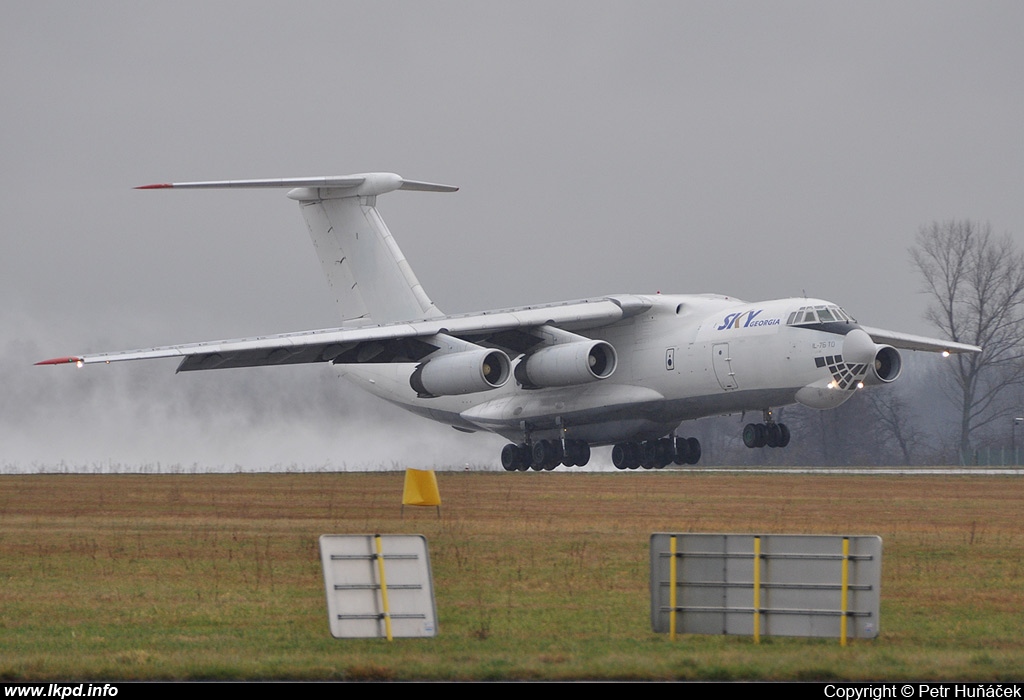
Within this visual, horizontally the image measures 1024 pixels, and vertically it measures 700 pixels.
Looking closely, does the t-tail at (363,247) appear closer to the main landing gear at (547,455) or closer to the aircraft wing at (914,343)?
the main landing gear at (547,455)

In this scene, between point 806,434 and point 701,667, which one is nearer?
point 701,667

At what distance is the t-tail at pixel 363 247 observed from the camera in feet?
113

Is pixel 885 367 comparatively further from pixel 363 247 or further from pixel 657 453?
pixel 363 247

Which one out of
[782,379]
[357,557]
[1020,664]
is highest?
[782,379]

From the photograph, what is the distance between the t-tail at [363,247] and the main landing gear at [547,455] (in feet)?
13.0

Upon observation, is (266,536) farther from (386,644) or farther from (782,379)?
(782,379)

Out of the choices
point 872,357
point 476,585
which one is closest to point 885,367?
point 872,357

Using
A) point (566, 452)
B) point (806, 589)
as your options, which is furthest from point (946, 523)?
point (566, 452)

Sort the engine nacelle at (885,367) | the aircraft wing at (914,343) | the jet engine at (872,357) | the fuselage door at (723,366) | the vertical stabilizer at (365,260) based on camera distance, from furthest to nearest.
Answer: the vertical stabilizer at (365,260), the aircraft wing at (914,343), the fuselage door at (723,366), the engine nacelle at (885,367), the jet engine at (872,357)

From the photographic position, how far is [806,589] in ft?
30.7

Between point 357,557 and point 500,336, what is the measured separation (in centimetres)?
2275

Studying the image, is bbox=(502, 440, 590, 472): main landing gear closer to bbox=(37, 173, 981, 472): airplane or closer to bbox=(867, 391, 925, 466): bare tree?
bbox=(37, 173, 981, 472): airplane

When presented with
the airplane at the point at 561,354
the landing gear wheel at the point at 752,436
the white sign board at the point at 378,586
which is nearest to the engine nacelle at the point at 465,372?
the airplane at the point at 561,354

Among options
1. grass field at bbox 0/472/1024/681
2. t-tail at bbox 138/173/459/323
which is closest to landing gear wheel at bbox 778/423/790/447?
grass field at bbox 0/472/1024/681
